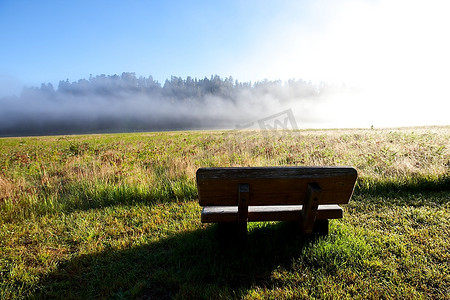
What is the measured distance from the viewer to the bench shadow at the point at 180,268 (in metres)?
2.45

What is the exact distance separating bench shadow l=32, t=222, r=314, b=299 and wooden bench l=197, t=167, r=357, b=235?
43cm

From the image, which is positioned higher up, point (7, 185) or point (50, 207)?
point (7, 185)

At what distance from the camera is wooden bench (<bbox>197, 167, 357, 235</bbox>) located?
2.42 metres

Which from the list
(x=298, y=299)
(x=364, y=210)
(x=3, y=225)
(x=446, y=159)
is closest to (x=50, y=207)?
(x=3, y=225)

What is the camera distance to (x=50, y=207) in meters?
4.83

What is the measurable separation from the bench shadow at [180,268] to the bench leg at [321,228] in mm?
171

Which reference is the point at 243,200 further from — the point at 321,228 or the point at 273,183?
the point at 321,228

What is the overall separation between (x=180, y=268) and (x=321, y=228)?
2.01 metres

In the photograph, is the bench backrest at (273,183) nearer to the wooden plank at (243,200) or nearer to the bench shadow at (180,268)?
the wooden plank at (243,200)

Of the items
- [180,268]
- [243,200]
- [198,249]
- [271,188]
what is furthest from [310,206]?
[180,268]

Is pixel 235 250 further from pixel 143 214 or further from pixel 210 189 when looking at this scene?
pixel 143 214

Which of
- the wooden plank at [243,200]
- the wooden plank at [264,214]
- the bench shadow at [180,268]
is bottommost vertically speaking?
the bench shadow at [180,268]

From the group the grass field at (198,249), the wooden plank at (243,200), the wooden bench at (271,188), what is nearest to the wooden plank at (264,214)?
the wooden bench at (271,188)

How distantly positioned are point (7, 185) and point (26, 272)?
4024 millimetres
